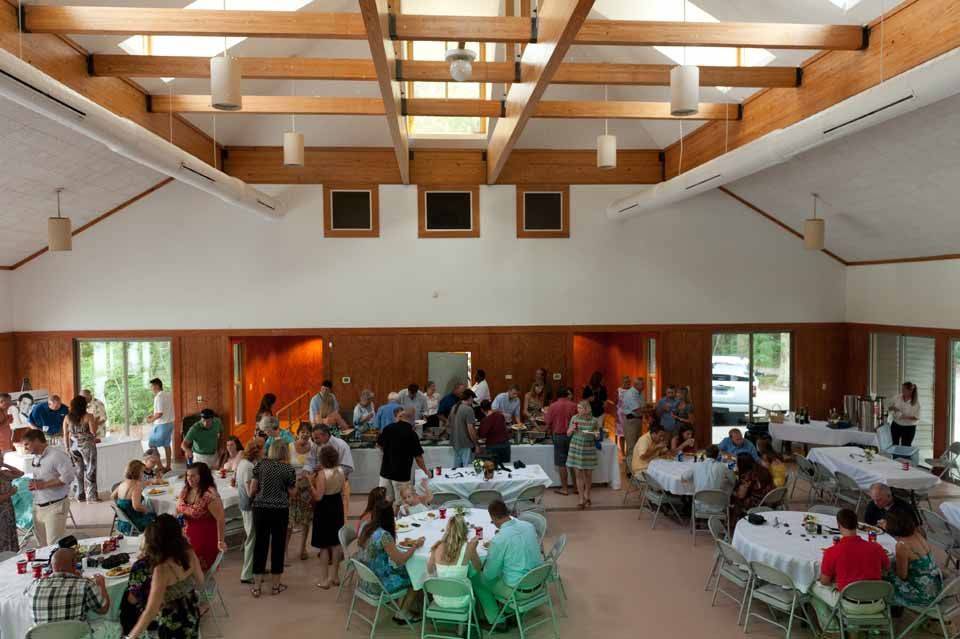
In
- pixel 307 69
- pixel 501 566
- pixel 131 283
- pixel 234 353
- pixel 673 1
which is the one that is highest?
pixel 673 1

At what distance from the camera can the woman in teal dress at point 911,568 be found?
5742 millimetres

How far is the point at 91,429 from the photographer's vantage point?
10.4 m

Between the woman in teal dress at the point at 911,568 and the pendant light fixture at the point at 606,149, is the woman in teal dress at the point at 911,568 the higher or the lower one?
the lower one

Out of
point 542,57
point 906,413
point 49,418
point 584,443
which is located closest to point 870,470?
point 906,413

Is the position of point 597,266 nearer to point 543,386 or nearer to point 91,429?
point 543,386

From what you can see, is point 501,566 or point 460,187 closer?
point 501,566

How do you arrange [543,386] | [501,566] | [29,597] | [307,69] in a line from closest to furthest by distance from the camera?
[29,597]
[501,566]
[307,69]
[543,386]

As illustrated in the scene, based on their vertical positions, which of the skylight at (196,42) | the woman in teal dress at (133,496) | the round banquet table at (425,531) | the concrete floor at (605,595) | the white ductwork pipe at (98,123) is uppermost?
the skylight at (196,42)

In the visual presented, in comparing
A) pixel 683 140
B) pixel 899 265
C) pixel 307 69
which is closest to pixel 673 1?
pixel 683 140

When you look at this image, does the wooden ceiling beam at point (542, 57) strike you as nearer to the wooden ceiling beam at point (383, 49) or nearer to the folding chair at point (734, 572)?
the wooden ceiling beam at point (383, 49)

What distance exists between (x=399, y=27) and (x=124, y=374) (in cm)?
1070

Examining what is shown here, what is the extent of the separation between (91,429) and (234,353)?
3.64 metres

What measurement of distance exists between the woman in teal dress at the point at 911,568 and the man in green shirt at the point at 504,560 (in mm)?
3128

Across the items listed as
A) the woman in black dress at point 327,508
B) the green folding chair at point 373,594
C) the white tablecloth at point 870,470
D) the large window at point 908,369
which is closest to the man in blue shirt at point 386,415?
the woman in black dress at point 327,508
